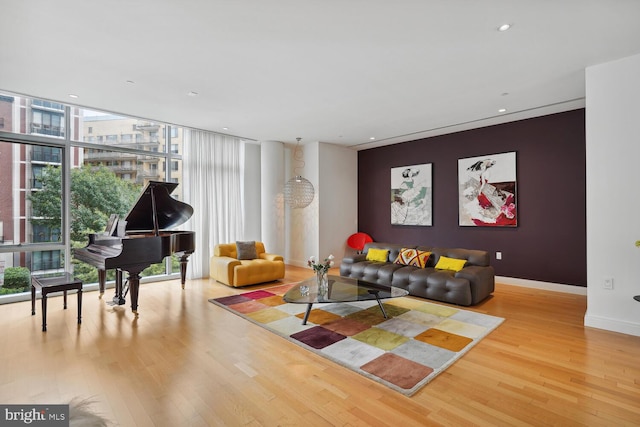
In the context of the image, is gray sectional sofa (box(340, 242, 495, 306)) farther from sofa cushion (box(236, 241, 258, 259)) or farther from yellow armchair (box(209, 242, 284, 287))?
sofa cushion (box(236, 241, 258, 259))

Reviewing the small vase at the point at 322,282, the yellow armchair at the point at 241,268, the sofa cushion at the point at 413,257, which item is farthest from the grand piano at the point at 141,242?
the sofa cushion at the point at 413,257

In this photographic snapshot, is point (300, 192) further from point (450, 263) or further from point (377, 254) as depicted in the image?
point (450, 263)

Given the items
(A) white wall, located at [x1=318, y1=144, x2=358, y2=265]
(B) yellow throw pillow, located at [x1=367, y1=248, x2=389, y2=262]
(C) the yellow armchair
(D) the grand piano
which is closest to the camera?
(D) the grand piano

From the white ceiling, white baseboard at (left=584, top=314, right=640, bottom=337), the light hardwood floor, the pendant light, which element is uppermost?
the white ceiling

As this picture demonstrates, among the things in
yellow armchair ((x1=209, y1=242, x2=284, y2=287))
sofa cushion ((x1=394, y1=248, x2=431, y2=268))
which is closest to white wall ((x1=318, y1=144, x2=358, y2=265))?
yellow armchair ((x1=209, y1=242, x2=284, y2=287))

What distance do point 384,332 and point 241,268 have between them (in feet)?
9.40

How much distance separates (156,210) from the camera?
4.61 metres

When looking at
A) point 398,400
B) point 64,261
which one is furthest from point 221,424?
point 64,261

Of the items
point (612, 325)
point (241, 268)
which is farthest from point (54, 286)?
point (612, 325)

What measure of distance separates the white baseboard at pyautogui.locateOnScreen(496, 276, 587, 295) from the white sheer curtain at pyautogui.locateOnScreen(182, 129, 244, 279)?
5.41 m

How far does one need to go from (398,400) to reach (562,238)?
180 inches

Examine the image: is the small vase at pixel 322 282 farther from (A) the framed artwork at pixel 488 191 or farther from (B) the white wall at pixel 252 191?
(B) the white wall at pixel 252 191

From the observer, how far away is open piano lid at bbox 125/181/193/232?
435 cm

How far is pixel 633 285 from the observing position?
11.0 feet
